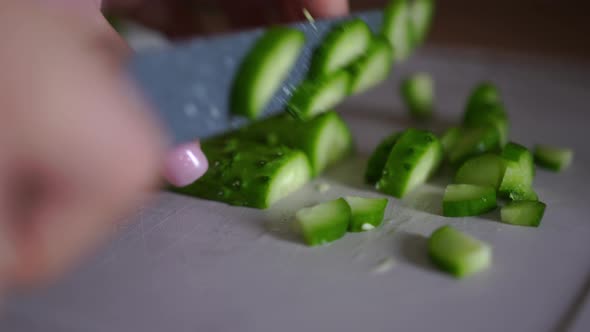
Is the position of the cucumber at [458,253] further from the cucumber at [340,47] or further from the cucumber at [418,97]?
the cucumber at [418,97]

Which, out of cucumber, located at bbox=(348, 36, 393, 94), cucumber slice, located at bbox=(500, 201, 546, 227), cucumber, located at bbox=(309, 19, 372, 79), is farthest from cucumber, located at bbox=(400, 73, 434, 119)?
cucumber slice, located at bbox=(500, 201, 546, 227)

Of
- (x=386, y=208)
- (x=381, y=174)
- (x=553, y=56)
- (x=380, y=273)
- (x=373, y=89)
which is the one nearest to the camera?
(x=380, y=273)

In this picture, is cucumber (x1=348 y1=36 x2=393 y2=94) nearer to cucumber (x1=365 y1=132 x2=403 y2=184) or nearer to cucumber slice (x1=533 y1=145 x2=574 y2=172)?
cucumber (x1=365 y1=132 x2=403 y2=184)

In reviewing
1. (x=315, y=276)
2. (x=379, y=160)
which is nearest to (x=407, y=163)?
(x=379, y=160)

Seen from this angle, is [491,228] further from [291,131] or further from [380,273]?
[291,131]

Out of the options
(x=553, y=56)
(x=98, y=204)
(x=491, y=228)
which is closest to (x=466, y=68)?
(x=553, y=56)

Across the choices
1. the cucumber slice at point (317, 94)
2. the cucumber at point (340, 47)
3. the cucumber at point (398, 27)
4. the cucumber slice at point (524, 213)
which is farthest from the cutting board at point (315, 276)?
the cucumber at point (398, 27)
